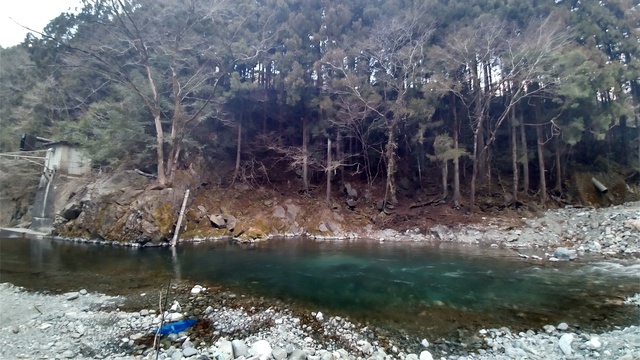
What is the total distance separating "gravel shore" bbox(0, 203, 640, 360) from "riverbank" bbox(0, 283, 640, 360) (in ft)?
0.05

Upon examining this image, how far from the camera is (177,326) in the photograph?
212 inches

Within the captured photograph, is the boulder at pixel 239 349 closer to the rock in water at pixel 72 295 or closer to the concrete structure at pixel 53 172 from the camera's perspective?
the rock in water at pixel 72 295

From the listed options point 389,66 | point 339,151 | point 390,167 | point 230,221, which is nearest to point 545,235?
point 390,167

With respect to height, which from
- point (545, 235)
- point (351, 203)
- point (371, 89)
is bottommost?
point (545, 235)

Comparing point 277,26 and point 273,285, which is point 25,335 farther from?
point 277,26

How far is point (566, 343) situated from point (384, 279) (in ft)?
14.7

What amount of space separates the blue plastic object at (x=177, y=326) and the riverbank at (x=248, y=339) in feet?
0.44

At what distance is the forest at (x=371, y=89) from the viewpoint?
55.0 ft

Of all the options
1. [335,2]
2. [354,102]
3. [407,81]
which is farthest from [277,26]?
[407,81]

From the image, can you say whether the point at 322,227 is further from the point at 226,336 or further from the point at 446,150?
the point at 226,336

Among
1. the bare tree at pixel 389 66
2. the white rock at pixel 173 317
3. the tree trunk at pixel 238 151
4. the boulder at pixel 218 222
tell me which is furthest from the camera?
the tree trunk at pixel 238 151

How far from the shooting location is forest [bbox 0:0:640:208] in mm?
16750

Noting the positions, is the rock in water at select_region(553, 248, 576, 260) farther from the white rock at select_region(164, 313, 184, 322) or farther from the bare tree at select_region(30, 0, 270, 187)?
the bare tree at select_region(30, 0, 270, 187)

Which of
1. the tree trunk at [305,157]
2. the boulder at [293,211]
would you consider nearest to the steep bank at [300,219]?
the boulder at [293,211]
